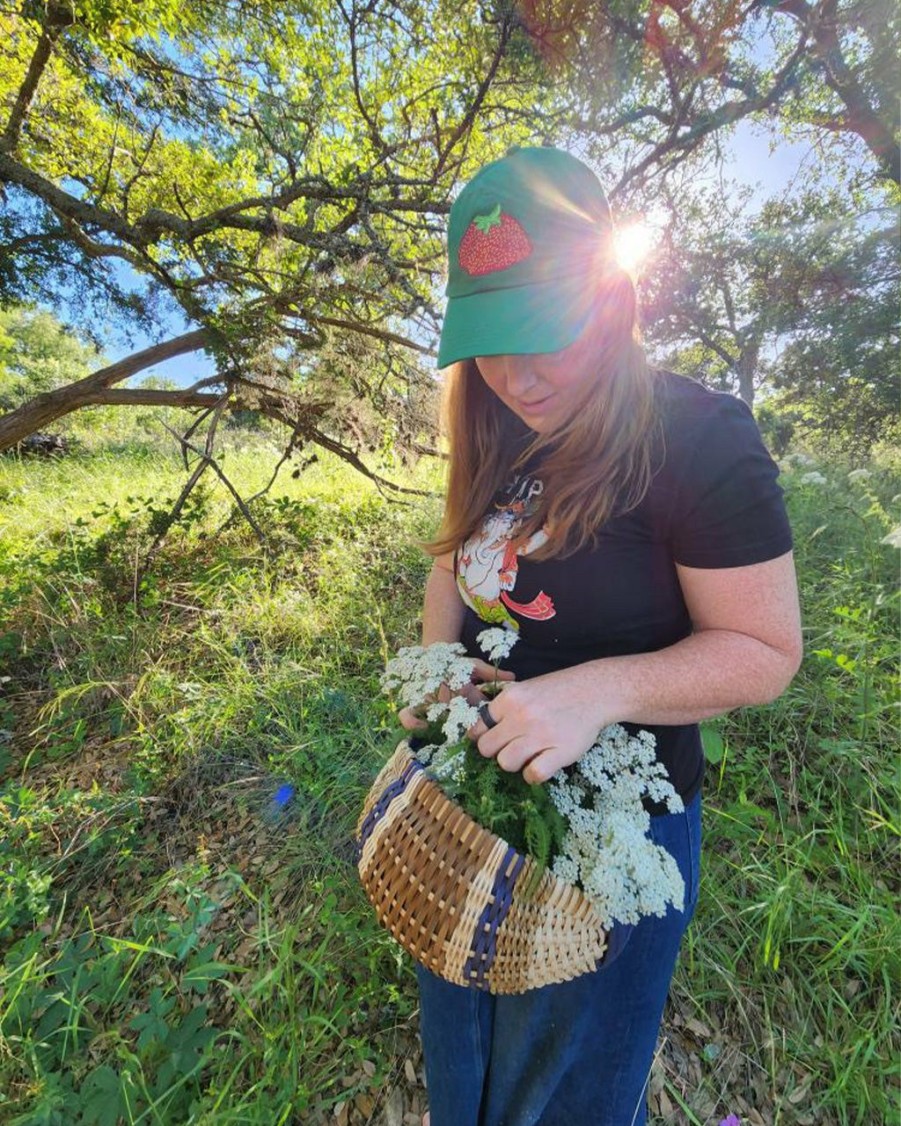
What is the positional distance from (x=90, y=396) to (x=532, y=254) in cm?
452

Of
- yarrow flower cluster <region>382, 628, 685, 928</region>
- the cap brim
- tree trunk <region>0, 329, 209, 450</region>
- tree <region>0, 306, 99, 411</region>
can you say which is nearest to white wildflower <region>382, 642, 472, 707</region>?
yarrow flower cluster <region>382, 628, 685, 928</region>

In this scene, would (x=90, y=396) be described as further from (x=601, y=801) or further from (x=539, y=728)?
(x=601, y=801)

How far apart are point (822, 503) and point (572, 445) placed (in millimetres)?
3842

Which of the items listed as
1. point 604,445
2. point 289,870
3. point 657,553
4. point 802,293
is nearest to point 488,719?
point 657,553

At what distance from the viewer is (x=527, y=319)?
866 millimetres

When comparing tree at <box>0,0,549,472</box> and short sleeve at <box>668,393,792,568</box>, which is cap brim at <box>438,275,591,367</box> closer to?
short sleeve at <box>668,393,792,568</box>

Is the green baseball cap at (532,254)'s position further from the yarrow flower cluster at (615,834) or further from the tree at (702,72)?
the tree at (702,72)

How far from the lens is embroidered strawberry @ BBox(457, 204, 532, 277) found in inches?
34.9

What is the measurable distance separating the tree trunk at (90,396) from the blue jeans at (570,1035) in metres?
3.95

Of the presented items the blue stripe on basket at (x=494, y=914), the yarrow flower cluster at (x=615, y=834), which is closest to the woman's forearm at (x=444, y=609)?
the yarrow flower cluster at (x=615, y=834)

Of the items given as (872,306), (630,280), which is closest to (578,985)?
(630,280)

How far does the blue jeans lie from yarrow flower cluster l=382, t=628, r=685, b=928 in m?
0.27

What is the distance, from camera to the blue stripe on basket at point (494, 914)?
0.64 m

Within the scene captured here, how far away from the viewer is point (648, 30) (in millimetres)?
3062
